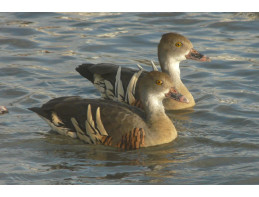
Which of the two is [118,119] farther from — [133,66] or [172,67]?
[133,66]

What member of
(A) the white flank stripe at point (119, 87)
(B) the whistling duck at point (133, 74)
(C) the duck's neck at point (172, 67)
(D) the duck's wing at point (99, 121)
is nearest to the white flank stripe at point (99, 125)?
(D) the duck's wing at point (99, 121)

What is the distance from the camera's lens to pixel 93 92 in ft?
44.6

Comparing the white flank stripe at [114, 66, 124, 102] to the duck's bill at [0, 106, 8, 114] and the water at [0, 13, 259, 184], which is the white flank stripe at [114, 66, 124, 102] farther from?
the duck's bill at [0, 106, 8, 114]

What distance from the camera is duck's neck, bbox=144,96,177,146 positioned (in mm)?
10094

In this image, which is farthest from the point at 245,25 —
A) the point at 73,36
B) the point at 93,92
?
the point at 93,92

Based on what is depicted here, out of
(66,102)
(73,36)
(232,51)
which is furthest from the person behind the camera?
(73,36)

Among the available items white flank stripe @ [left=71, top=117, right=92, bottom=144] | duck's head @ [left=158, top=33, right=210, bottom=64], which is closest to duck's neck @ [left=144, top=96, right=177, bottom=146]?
white flank stripe @ [left=71, top=117, right=92, bottom=144]

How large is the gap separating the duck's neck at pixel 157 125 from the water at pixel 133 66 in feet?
0.50

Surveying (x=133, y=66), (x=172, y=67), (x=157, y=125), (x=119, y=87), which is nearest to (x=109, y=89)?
(x=119, y=87)

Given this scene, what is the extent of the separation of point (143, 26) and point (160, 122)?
8439 mm

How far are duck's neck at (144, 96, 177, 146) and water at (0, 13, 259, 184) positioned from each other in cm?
15

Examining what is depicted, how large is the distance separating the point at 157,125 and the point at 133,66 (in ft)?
16.2
